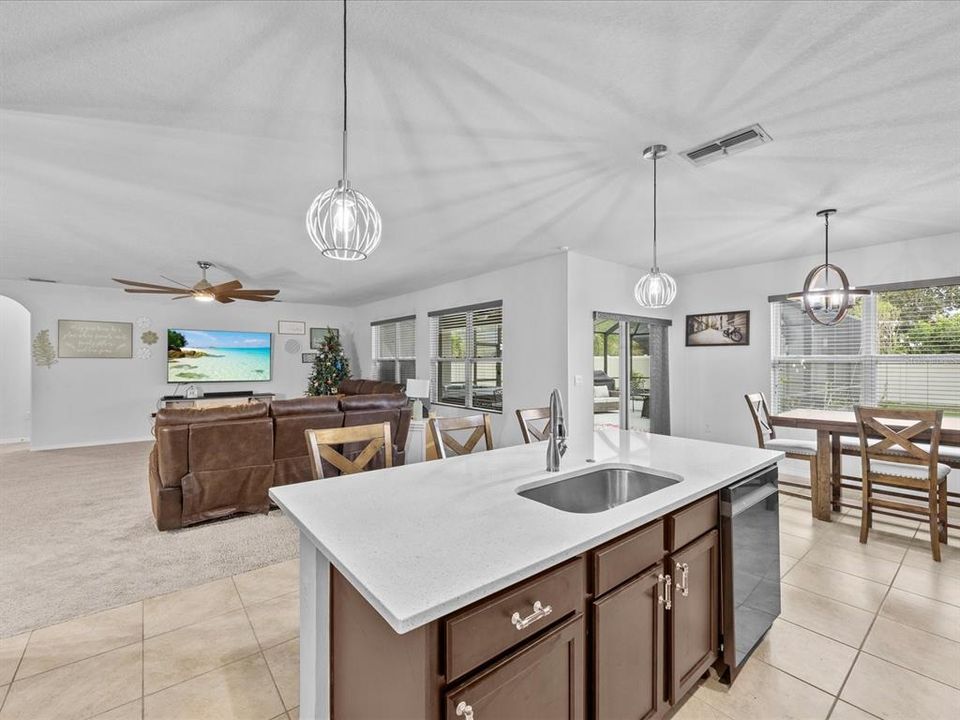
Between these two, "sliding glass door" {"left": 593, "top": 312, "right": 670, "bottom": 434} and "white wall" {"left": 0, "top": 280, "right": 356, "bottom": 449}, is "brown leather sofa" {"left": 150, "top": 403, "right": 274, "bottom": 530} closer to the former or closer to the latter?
"sliding glass door" {"left": 593, "top": 312, "right": 670, "bottom": 434}

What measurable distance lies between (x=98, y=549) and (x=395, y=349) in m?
5.35

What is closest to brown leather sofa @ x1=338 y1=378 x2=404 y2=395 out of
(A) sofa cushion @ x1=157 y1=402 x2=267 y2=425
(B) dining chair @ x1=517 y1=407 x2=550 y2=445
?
(A) sofa cushion @ x1=157 y1=402 x2=267 y2=425

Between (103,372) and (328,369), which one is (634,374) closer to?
(328,369)

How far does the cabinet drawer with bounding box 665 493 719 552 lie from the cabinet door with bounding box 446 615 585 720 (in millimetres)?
497

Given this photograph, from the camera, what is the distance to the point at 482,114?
2.08 meters

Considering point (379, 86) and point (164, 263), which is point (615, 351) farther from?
point (164, 263)

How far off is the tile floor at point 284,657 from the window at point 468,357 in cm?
357

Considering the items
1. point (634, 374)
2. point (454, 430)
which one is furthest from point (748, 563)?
point (634, 374)

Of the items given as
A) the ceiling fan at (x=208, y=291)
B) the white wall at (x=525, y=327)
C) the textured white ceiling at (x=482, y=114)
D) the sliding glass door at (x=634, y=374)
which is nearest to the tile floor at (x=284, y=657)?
the textured white ceiling at (x=482, y=114)

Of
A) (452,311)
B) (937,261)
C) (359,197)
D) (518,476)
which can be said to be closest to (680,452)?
(518,476)

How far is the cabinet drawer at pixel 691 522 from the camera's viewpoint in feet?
4.89

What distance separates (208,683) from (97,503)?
3157 mm

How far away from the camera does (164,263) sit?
5.14 m

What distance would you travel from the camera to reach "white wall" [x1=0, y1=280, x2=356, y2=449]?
6.35 meters
